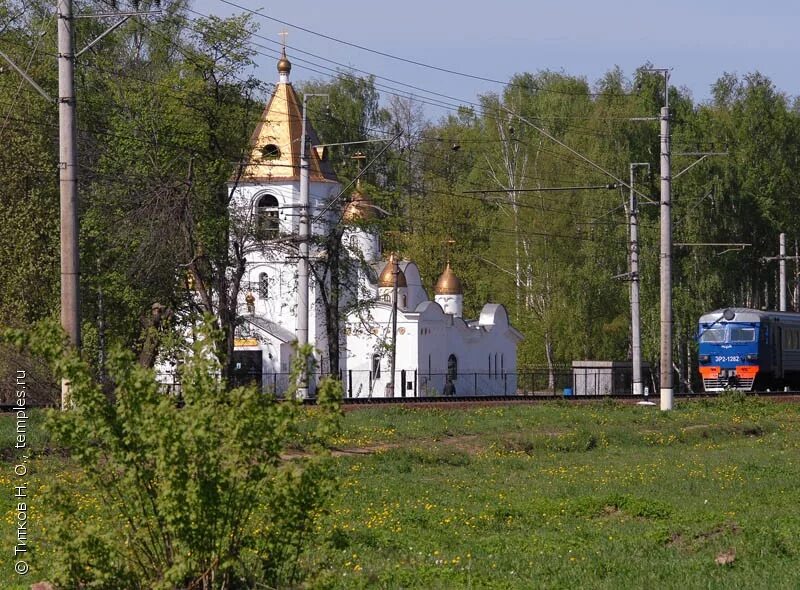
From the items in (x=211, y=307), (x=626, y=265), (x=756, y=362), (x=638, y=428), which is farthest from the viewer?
(x=626, y=265)

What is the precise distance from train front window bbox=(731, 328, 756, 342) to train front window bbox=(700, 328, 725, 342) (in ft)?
1.53

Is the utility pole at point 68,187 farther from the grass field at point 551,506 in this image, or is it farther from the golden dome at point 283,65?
the golden dome at point 283,65

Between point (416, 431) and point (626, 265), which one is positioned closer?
point (416, 431)

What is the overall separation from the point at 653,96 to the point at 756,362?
31014 millimetres

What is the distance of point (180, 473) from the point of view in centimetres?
889

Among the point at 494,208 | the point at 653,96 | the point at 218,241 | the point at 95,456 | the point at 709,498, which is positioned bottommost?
the point at 709,498

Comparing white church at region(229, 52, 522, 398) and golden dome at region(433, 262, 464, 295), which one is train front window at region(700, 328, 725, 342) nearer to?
white church at region(229, 52, 522, 398)

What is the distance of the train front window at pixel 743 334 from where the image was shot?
162ft

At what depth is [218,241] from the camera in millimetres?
41656

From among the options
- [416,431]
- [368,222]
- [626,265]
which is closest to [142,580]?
[416,431]

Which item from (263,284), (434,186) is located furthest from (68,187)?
(434,186)

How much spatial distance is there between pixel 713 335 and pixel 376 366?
18.1m

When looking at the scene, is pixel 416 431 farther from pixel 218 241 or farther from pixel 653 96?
pixel 653 96

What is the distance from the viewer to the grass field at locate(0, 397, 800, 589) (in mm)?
12133
